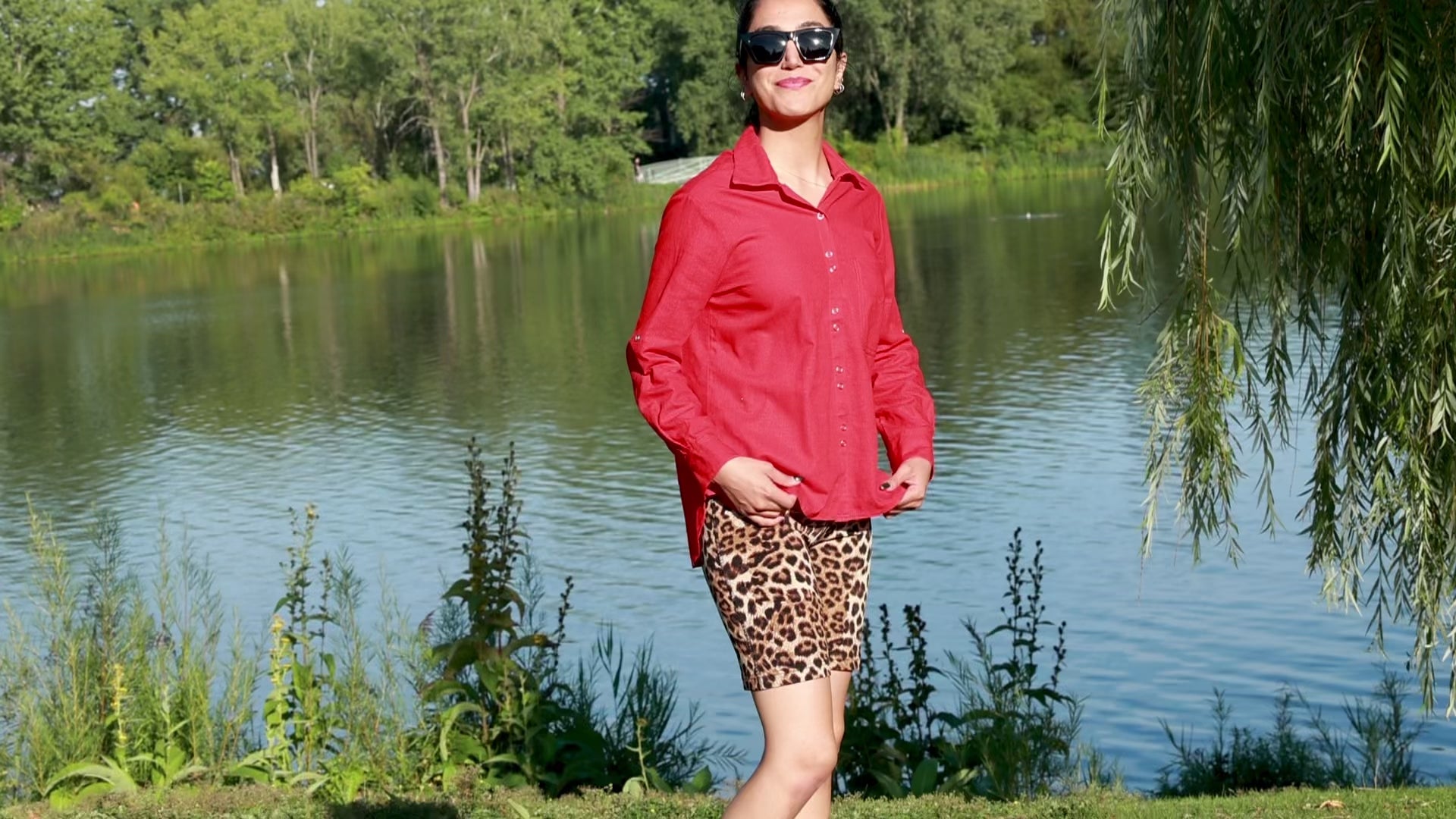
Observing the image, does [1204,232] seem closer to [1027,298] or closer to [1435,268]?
[1435,268]

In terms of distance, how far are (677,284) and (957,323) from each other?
753 inches

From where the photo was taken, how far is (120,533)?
40.5 ft

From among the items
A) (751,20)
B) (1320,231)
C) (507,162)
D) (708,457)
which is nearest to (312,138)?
(507,162)

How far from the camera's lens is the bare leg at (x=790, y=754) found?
302 cm

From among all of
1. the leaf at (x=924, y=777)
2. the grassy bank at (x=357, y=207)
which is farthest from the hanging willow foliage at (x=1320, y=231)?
the grassy bank at (x=357, y=207)

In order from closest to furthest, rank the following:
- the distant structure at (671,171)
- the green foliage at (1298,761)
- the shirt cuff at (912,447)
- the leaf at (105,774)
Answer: the shirt cuff at (912,447), the leaf at (105,774), the green foliage at (1298,761), the distant structure at (671,171)

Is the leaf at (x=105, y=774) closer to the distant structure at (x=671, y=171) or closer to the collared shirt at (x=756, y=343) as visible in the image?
the collared shirt at (x=756, y=343)

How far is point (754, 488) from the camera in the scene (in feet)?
10.1

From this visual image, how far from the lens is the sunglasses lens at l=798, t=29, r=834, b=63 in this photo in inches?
128

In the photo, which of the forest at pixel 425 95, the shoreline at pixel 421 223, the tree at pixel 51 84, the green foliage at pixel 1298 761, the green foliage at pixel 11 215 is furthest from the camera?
the forest at pixel 425 95

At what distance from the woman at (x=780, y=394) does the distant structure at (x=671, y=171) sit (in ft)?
182

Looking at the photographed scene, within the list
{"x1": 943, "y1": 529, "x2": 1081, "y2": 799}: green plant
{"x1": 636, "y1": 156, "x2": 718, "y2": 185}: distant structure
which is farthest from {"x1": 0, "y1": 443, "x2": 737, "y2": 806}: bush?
{"x1": 636, "y1": 156, "x2": 718, "y2": 185}: distant structure

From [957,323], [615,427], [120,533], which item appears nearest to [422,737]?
[120,533]

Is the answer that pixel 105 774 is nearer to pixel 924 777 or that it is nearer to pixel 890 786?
pixel 890 786
